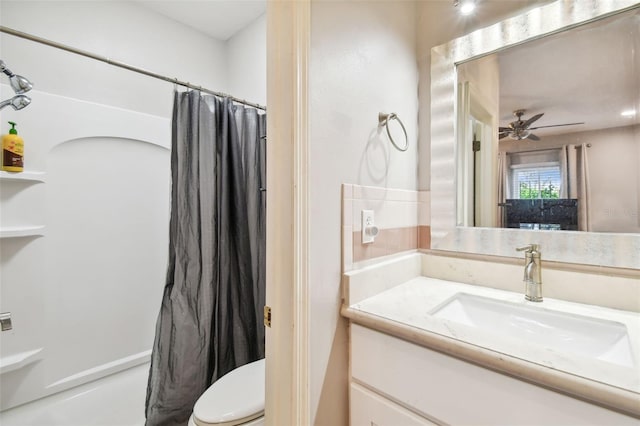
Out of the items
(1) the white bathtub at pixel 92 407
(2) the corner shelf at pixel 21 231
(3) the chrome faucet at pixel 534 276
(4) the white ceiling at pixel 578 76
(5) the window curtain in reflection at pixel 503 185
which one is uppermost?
(4) the white ceiling at pixel 578 76

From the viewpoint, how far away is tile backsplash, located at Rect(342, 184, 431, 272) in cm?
90

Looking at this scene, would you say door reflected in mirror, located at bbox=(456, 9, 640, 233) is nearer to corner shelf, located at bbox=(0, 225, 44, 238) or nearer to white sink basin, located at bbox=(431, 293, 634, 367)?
white sink basin, located at bbox=(431, 293, 634, 367)

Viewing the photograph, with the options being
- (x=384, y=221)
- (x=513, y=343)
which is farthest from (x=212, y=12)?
(x=513, y=343)

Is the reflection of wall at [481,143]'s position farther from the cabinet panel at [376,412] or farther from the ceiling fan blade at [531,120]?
the cabinet panel at [376,412]

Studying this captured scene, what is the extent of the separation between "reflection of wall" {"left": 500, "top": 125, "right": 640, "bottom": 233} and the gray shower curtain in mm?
1431

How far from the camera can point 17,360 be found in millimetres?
1420

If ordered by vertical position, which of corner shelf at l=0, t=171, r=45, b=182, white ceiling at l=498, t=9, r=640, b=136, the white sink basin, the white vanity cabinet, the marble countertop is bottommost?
the white vanity cabinet

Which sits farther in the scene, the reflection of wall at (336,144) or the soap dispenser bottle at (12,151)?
the soap dispenser bottle at (12,151)

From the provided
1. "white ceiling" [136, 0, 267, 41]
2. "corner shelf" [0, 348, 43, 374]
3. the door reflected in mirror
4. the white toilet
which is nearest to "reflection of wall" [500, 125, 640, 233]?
the door reflected in mirror

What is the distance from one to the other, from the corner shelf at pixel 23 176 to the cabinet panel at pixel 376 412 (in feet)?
6.14

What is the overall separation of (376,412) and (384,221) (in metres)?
0.60

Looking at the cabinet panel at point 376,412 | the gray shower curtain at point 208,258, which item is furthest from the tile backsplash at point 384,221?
the gray shower curtain at point 208,258

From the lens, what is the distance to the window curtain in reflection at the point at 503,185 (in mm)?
1111

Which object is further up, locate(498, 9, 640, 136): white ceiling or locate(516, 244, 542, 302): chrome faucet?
locate(498, 9, 640, 136): white ceiling
